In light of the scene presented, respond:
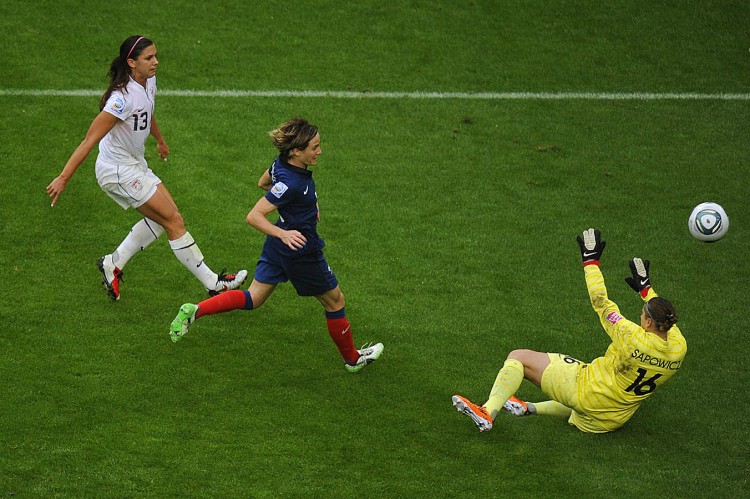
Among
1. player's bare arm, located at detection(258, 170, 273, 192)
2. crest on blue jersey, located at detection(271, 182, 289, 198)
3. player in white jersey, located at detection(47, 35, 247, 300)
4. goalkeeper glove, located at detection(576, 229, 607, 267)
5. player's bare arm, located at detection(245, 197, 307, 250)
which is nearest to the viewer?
player's bare arm, located at detection(245, 197, 307, 250)

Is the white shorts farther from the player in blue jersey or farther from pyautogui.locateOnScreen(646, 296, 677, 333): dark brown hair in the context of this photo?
pyautogui.locateOnScreen(646, 296, 677, 333): dark brown hair

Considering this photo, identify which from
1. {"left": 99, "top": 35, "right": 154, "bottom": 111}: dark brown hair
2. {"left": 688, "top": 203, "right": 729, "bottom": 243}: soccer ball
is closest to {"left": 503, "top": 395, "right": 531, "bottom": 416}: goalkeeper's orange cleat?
{"left": 688, "top": 203, "right": 729, "bottom": 243}: soccer ball

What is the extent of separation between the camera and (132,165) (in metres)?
8.53

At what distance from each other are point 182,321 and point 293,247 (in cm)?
131

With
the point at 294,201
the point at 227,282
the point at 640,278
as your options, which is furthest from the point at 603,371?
the point at 227,282

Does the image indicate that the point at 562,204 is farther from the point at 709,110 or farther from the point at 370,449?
the point at 370,449

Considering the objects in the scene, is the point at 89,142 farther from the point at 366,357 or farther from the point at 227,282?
the point at 366,357

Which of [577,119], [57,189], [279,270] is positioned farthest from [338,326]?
[577,119]

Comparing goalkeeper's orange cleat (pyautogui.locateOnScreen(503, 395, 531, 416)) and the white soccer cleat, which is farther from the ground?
goalkeeper's orange cleat (pyautogui.locateOnScreen(503, 395, 531, 416))

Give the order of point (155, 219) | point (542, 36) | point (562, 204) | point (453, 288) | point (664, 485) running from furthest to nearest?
point (542, 36), point (562, 204), point (453, 288), point (155, 219), point (664, 485)

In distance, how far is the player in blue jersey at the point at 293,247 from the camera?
729 centimetres

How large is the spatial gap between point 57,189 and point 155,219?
94 centimetres

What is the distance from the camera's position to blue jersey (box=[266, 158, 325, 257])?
730 centimetres

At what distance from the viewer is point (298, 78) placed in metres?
12.8
